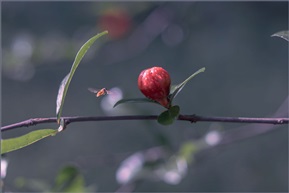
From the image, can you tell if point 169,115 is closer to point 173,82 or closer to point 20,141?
point 20,141

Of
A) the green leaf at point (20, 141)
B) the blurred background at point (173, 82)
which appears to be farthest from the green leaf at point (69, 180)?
the blurred background at point (173, 82)

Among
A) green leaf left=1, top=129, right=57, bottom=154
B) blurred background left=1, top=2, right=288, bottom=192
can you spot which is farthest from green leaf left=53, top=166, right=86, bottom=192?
blurred background left=1, top=2, right=288, bottom=192

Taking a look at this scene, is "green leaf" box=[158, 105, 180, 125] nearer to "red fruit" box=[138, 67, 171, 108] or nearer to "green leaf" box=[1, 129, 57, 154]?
"red fruit" box=[138, 67, 171, 108]

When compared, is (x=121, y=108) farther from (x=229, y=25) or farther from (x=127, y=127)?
(x=229, y=25)

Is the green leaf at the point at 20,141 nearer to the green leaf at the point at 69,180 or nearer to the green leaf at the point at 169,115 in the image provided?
the green leaf at the point at 169,115

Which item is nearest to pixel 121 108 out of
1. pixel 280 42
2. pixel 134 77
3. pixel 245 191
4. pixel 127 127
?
pixel 245 191

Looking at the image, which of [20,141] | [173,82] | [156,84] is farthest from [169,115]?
[173,82]
